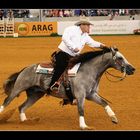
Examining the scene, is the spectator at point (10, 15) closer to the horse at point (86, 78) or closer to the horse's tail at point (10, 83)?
the horse's tail at point (10, 83)

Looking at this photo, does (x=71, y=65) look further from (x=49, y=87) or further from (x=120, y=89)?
(x=120, y=89)

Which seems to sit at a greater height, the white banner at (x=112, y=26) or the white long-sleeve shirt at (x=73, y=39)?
the white long-sleeve shirt at (x=73, y=39)

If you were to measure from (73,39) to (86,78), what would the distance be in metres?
0.82

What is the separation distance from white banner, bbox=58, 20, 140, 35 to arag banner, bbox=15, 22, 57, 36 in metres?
0.75

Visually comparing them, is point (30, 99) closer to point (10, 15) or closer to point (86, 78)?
point (86, 78)

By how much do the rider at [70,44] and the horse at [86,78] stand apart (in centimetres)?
17

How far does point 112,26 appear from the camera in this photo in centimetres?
3825

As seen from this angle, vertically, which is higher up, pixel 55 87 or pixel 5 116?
pixel 55 87

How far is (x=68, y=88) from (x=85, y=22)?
1.36m

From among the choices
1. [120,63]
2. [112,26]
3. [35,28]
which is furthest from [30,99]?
[35,28]

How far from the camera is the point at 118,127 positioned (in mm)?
9789

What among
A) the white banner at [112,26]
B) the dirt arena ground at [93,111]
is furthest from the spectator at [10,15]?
the dirt arena ground at [93,111]

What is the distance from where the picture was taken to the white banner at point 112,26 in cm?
3816

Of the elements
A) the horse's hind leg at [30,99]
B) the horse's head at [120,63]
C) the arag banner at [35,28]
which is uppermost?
the horse's head at [120,63]
